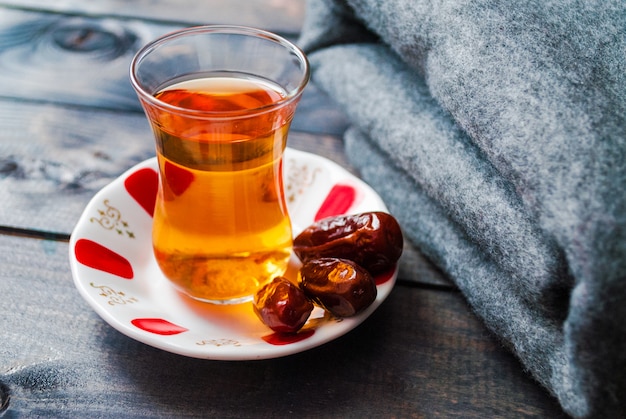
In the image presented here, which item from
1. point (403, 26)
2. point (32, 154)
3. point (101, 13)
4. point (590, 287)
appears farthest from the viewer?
point (101, 13)

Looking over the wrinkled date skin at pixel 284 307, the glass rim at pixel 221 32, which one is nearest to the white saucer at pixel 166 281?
the wrinkled date skin at pixel 284 307

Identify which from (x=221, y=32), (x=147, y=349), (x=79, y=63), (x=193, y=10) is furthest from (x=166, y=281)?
(x=193, y=10)

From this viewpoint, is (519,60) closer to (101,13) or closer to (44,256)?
(44,256)

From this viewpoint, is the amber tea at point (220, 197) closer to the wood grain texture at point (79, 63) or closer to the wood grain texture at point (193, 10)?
the wood grain texture at point (79, 63)

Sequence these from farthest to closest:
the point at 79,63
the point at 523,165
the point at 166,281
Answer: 1. the point at 79,63
2. the point at 166,281
3. the point at 523,165

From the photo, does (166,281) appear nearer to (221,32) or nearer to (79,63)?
(221,32)

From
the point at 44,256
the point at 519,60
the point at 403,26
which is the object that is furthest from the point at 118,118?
the point at 519,60

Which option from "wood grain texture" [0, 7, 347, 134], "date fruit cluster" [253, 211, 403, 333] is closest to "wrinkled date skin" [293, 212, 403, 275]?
"date fruit cluster" [253, 211, 403, 333]
